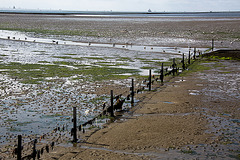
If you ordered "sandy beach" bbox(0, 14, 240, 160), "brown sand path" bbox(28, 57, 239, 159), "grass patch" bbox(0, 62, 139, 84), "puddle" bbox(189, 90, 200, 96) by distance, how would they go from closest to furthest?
"brown sand path" bbox(28, 57, 239, 159) < "sandy beach" bbox(0, 14, 240, 160) < "puddle" bbox(189, 90, 200, 96) < "grass patch" bbox(0, 62, 139, 84)

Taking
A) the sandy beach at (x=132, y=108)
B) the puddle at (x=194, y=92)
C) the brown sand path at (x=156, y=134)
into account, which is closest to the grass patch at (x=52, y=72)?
the sandy beach at (x=132, y=108)

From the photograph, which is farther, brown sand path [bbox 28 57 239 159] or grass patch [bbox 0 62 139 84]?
grass patch [bbox 0 62 139 84]

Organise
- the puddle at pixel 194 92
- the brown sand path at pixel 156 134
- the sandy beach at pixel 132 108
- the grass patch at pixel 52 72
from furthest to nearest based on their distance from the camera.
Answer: the grass patch at pixel 52 72 → the puddle at pixel 194 92 → the sandy beach at pixel 132 108 → the brown sand path at pixel 156 134

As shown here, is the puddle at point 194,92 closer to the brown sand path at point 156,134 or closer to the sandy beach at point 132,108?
the sandy beach at point 132,108

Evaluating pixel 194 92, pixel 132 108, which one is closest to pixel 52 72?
pixel 132 108

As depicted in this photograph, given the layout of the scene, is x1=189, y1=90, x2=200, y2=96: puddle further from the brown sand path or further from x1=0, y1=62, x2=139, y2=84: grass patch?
x1=0, y1=62, x2=139, y2=84: grass patch

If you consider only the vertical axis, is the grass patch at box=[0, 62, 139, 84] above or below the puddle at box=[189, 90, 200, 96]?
above

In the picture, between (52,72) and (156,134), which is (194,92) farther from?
(52,72)

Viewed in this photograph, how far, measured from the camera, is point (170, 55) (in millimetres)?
50719

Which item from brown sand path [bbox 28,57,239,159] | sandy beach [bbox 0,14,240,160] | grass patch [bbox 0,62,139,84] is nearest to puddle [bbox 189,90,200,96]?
sandy beach [bbox 0,14,240,160]

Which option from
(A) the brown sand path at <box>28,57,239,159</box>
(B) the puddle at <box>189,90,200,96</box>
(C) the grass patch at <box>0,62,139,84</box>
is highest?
(C) the grass patch at <box>0,62,139,84</box>

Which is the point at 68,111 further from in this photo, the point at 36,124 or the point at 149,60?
the point at 149,60

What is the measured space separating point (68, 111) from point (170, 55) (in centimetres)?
3205

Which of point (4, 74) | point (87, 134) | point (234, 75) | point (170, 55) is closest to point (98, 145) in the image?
point (87, 134)
